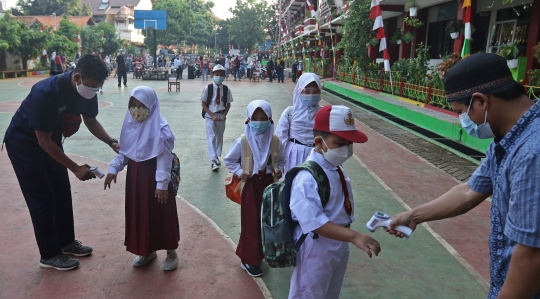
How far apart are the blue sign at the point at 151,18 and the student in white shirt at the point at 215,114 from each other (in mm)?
27153

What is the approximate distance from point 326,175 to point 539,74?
26.4 ft

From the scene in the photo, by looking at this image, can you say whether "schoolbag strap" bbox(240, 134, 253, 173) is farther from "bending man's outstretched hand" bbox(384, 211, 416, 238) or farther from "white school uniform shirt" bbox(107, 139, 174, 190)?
"bending man's outstretched hand" bbox(384, 211, 416, 238)

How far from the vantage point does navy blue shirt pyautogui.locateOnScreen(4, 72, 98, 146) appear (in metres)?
3.28

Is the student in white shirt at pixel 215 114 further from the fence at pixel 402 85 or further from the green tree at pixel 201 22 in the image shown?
the green tree at pixel 201 22

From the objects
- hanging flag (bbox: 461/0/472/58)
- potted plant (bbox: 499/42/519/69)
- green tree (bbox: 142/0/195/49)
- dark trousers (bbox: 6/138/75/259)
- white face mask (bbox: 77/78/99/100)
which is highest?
green tree (bbox: 142/0/195/49)

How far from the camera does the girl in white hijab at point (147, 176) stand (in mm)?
3443

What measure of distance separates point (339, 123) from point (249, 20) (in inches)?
2386

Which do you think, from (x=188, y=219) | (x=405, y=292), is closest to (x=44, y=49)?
(x=188, y=219)

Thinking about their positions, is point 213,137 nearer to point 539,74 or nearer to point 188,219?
point 188,219

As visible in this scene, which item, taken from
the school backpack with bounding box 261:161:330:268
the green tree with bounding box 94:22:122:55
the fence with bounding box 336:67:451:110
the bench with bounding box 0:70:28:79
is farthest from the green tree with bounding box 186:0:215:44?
the school backpack with bounding box 261:161:330:268

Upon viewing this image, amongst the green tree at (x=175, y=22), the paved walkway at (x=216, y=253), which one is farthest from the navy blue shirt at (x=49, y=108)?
the green tree at (x=175, y=22)

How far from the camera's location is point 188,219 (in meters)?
4.81

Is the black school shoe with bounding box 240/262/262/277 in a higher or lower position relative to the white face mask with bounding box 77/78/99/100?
lower

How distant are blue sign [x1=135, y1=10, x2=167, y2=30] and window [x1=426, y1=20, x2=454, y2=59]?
2254 cm
